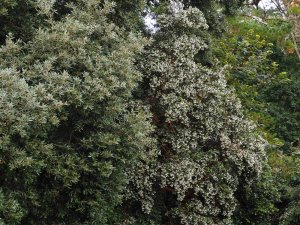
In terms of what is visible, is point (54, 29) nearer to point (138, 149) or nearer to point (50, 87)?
point (50, 87)

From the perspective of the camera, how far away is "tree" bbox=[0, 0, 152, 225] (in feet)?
14.9

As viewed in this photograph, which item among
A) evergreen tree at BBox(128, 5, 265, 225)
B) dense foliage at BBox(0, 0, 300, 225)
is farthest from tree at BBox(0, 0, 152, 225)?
evergreen tree at BBox(128, 5, 265, 225)

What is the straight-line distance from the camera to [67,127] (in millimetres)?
5426

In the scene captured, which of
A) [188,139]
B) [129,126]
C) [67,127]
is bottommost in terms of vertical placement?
[67,127]

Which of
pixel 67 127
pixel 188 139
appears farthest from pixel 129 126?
pixel 188 139

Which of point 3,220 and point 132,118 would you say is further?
point 132,118

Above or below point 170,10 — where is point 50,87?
below

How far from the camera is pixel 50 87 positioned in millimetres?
4895

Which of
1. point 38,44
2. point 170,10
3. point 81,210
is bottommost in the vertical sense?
point 81,210

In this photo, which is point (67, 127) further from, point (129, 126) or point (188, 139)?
point (188, 139)

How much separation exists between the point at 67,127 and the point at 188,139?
2.35 metres

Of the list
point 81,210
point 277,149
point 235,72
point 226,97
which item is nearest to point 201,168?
point 226,97

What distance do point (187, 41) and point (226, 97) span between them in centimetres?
118

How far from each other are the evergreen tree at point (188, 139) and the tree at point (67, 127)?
124cm
